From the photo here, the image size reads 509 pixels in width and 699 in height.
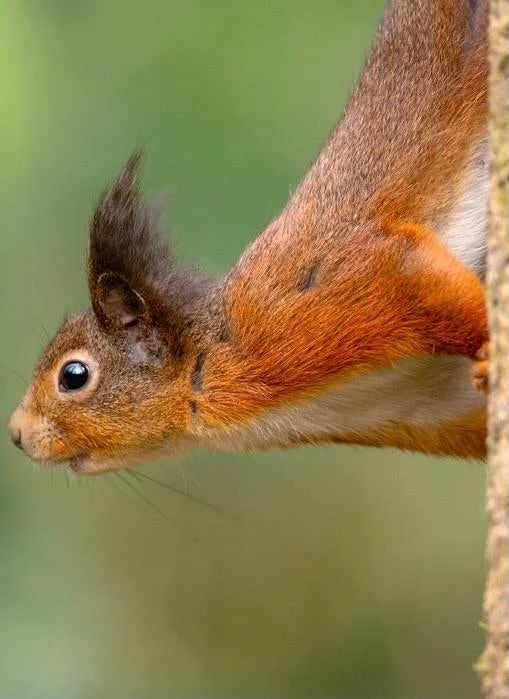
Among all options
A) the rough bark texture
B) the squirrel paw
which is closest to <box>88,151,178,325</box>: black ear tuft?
the squirrel paw

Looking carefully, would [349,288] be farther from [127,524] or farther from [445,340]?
[127,524]

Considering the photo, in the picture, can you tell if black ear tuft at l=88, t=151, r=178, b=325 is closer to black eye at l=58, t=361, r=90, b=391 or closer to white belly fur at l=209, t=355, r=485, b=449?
black eye at l=58, t=361, r=90, b=391

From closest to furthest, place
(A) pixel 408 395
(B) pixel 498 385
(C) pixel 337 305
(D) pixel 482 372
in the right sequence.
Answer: (B) pixel 498 385, (D) pixel 482 372, (C) pixel 337 305, (A) pixel 408 395

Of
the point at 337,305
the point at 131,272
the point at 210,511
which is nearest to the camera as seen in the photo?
the point at 337,305

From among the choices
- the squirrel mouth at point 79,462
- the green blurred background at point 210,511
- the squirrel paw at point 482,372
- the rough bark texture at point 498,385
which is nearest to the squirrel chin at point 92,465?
the squirrel mouth at point 79,462

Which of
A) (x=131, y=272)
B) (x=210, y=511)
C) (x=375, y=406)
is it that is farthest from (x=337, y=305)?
(x=210, y=511)

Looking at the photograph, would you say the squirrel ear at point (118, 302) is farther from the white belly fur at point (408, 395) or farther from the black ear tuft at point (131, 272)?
Result: the white belly fur at point (408, 395)

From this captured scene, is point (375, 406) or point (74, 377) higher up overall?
point (375, 406)

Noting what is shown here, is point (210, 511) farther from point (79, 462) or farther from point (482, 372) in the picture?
point (482, 372)
